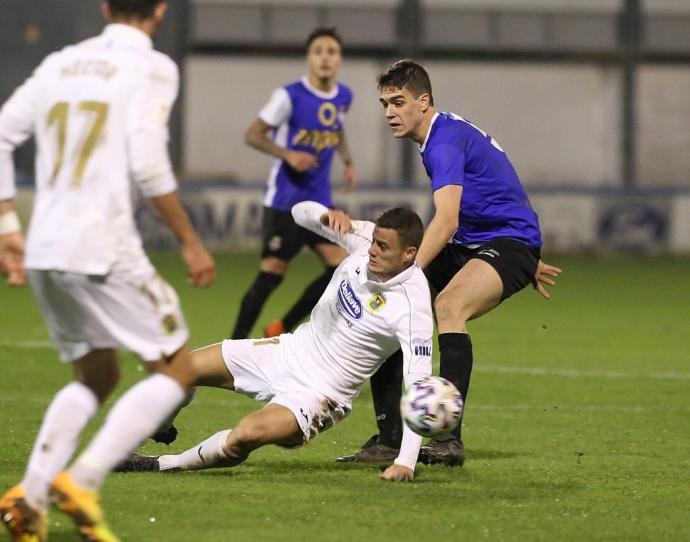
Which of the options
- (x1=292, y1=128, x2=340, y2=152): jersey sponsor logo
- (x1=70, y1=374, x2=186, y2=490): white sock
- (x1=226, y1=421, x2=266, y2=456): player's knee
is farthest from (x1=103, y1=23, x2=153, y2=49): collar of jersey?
(x1=292, y1=128, x2=340, y2=152): jersey sponsor logo

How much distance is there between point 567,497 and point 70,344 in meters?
2.20

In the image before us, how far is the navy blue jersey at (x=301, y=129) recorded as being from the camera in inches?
410

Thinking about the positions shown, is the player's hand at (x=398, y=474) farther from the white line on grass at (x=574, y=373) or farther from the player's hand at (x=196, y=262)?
the white line on grass at (x=574, y=373)

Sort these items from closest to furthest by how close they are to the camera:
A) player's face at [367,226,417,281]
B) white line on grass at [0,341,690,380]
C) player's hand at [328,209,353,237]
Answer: player's face at [367,226,417,281] < player's hand at [328,209,353,237] < white line on grass at [0,341,690,380]

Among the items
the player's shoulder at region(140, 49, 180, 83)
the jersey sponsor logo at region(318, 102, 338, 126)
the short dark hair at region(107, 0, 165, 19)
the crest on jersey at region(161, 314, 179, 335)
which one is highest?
the short dark hair at region(107, 0, 165, 19)

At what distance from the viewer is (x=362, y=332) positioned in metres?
6.05

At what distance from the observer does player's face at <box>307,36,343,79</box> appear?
33.9ft

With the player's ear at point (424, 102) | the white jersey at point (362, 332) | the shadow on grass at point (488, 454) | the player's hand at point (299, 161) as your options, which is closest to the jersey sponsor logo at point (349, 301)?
the white jersey at point (362, 332)

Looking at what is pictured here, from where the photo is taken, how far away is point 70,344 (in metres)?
4.57

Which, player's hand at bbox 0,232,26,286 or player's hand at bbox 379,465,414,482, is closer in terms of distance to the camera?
player's hand at bbox 0,232,26,286

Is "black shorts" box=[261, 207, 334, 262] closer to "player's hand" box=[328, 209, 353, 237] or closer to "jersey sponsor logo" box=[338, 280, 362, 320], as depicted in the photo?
"player's hand" box=[328, 209, 353, 237]

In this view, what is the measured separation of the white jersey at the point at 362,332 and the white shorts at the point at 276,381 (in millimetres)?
40

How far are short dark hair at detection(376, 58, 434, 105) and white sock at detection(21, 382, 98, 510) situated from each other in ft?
7.94

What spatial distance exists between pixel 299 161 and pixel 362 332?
168 inches
